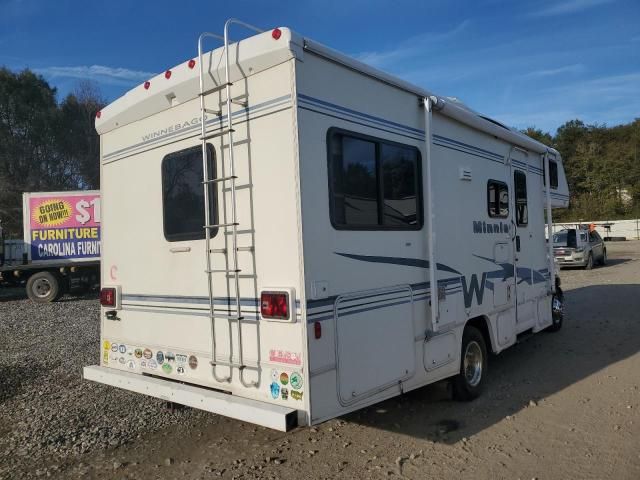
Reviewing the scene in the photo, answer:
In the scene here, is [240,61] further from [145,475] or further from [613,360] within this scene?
[613,360]

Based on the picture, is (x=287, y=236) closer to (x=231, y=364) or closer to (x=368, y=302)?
(x=368, y=302)

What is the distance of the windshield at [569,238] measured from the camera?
761 inches

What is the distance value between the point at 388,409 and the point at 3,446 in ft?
10.7

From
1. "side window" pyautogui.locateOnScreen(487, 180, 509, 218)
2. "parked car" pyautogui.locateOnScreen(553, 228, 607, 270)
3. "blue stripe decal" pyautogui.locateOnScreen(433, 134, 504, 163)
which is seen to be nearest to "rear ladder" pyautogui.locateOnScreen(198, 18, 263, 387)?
"blue stripe decal" pyautogui.locateOnScreen(433, 134, 504, 163)

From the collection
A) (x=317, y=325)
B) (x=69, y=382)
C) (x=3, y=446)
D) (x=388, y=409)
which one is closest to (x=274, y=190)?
(x=317, y=325)

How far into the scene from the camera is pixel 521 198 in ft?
21.6

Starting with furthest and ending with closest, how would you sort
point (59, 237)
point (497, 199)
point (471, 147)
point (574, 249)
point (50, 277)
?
point (574, 249)
point (59, 237)
point (50, 277)
point (497, 199)
point (471, 147)

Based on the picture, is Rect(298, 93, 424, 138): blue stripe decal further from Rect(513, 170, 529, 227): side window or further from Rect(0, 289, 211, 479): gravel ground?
Rect(0, 289, 211, 479): gravel ground

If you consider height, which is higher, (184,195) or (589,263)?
(184,195)

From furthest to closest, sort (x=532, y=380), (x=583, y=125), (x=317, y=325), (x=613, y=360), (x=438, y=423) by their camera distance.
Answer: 1. (x=583, y=125)
2. (x=613, y=360)
3. (x=532, y=380)
4. (x=438, y=423)
5. (x=317, y=325)

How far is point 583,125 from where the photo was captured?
197ft

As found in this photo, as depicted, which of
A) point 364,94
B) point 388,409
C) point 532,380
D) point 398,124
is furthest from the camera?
point 532,380

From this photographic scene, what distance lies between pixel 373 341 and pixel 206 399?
1226 mm

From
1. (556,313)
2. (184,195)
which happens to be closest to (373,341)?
(184,195)
